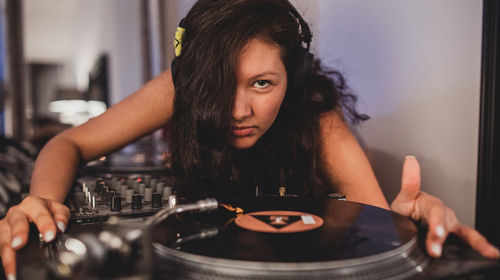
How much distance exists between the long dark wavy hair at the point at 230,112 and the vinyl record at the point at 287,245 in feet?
1.00

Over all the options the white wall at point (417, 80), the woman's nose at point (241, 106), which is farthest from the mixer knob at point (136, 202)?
the white wall at point (417, 80)

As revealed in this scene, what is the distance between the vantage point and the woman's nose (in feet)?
2.84

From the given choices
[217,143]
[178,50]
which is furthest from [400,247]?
[178,50]

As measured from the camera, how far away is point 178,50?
35.5 inches

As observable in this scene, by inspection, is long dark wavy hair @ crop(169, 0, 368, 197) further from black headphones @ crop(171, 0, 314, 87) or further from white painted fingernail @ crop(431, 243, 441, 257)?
white painted fingernail @ crop(431, 243, 441, 257)

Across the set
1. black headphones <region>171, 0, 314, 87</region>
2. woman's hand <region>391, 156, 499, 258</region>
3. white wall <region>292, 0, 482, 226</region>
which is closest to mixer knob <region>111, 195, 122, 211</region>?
black headphones <region>171, 0, 314, 87</region>

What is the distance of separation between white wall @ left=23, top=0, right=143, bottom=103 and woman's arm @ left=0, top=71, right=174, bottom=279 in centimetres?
327

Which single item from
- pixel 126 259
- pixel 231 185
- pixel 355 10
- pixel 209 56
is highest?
pixel 355 10

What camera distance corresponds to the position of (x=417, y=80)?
1130mm

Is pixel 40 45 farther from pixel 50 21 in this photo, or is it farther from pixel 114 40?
pixel 114 40

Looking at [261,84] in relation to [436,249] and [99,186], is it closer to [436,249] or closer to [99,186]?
[99,186]

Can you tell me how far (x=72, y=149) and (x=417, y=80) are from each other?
1.02m

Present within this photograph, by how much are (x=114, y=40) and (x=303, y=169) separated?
423cm

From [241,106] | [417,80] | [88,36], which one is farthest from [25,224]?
[88,36]
